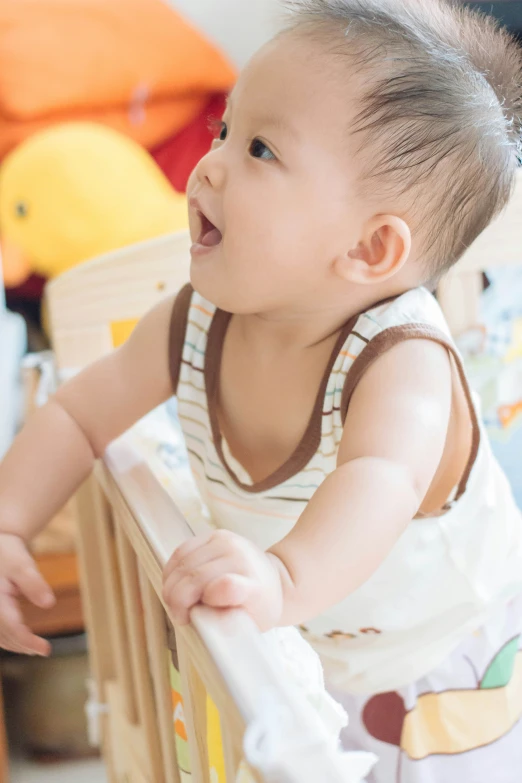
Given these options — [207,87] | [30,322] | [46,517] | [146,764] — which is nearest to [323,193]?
[46,517]

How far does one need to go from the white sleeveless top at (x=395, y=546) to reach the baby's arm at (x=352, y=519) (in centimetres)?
8

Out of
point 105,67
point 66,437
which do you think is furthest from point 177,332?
point 105,67

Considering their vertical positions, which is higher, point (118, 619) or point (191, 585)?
point (191, 585)

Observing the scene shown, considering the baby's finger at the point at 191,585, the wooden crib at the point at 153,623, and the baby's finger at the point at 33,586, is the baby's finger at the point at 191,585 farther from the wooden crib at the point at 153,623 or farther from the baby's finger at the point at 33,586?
the baby's finger at the point at 33,586

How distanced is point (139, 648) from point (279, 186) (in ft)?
1.27

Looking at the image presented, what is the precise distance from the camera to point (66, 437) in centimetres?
71

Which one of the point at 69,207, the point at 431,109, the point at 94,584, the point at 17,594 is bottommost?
the point at 94,584

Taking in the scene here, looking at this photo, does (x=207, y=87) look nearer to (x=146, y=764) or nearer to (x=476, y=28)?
(x=476, y=28)

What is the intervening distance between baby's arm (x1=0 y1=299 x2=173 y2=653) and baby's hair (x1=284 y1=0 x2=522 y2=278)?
9.8 inches

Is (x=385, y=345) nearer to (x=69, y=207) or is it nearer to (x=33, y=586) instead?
(x=33, y=586)

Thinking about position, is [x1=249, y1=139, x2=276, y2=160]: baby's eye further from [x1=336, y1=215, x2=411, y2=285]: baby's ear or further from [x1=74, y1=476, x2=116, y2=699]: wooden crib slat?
[x1=74, y1=476, x2=116, y2=699]: wooden crib slat

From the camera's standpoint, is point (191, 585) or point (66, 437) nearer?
point (191, 585)

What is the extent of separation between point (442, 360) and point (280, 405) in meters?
0.13

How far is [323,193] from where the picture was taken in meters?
0.57
